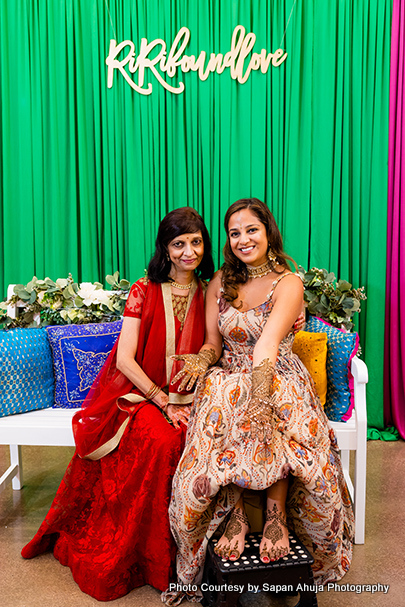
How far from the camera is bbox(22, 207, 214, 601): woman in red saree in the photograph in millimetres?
1965

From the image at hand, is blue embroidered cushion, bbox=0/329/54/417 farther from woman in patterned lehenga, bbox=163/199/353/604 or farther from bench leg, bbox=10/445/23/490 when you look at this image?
woman in patterned lehenga, bbox=163/199/353/604

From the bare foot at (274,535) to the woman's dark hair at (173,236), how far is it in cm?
107

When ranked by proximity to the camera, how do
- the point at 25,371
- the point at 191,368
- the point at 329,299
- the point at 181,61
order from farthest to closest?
1. the point at 181,61
2. the point at 329,299
3. the point at 25,371
4. the point at 191,368

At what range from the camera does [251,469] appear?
5.77 ft

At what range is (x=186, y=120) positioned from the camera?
3391 millimetres

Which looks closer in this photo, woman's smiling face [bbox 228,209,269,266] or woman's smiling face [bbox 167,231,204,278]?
woman's smiling face [bbox 228,209,269,266]

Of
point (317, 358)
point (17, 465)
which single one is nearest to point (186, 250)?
point (317, 358)

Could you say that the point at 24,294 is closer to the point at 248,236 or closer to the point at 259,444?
the point at 248,236

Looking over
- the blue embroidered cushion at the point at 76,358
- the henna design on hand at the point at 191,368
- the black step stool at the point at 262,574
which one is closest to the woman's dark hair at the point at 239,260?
the henna design on hand at the point at 191,368

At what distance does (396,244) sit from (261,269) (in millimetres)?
1552

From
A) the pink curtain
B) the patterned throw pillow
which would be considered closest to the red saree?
the patterned throw pillow

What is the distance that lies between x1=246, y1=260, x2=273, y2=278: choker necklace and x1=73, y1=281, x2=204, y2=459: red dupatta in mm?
290

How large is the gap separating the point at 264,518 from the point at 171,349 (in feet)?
2.59

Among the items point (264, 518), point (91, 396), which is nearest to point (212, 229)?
point (91, 396)
